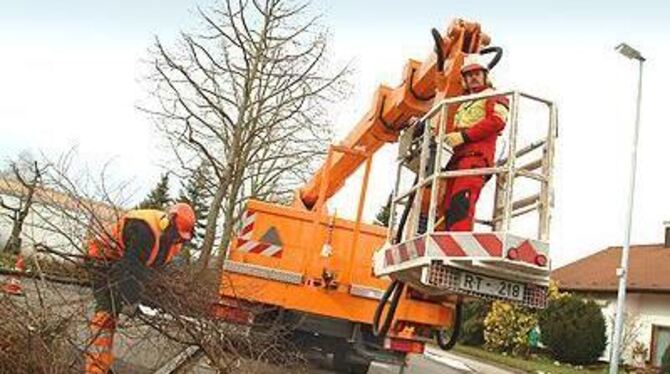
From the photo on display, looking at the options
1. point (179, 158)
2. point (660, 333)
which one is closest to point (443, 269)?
point (179, 158)

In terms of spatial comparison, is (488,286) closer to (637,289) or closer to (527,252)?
(527,252)

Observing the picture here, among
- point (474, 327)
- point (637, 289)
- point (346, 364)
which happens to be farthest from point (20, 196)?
point (474, 327)

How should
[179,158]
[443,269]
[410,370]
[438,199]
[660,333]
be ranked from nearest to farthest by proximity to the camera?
1. [443,269]
2. [438,199]
3. [410,370]
4. [179,158]
5. [660,333]

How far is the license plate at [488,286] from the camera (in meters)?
5.51

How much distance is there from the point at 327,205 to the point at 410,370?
5800 millimetres

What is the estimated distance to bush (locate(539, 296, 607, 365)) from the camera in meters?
28.3

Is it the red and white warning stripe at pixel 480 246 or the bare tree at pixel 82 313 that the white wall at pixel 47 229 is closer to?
the bare tree at pixel 82 313

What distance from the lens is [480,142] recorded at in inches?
243

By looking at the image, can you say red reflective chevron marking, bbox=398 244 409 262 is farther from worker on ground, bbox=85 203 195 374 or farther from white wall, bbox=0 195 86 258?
white wall, bbox=0 195 86 258

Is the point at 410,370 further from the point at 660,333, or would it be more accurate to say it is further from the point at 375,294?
the point at 660,333

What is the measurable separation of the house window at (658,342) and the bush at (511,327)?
3.95 m

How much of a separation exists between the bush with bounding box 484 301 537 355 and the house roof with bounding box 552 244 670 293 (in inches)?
148

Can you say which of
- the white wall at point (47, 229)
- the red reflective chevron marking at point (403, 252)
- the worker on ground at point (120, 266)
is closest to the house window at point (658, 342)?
the red reflective chevron marking at point (403, 252)

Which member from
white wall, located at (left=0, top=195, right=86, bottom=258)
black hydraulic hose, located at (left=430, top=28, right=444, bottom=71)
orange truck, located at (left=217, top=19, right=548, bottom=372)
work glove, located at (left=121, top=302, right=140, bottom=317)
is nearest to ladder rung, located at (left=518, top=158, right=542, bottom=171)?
black hydraulic hose, located at (left=430, top=28, right=444, bottom=71)
